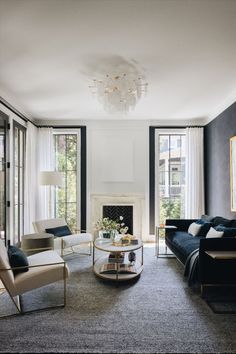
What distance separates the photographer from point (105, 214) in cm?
A: 646

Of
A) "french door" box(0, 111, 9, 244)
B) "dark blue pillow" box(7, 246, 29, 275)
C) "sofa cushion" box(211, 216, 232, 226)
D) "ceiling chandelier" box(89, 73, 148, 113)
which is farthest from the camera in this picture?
"french door" box(0, 111, 9, 244)

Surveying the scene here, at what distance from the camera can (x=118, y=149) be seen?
643 cm

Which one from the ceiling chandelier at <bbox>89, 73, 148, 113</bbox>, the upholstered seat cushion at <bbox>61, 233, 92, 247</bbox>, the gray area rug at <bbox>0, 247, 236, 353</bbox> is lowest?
the gray area rug at <bbox>0, 247, 236, 353</bbox>

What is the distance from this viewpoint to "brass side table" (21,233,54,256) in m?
3.98

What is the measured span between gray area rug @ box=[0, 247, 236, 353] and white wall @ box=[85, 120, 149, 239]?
120 inches

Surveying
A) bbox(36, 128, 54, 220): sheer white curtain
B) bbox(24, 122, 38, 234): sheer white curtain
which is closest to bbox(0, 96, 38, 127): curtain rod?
bbox(24, 122, 38, 234): sheer white curtain

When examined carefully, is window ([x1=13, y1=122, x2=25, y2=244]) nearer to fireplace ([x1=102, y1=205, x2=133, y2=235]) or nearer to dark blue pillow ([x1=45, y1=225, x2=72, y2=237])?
dark blue pillow ([x1=45, y1=225, x2=72, y2=237])

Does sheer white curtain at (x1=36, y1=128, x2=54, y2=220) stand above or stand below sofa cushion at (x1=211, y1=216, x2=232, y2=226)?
above

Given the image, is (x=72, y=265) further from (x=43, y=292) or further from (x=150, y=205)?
(x=150, y=205)

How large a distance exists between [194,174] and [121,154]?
1833 mm

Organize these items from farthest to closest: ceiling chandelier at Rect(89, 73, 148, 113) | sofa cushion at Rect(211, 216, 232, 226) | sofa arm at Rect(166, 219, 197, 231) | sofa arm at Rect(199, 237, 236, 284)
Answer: sofa arm at Rect(166, 219, 197, 231) < sofa cushion at Rect(211, 216, 232, 226) < ceiling chandelier at Rect(89, 73, 148, 113) < sofa arm at Rect(199, 237, 236, 284)

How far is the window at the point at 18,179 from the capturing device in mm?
5219

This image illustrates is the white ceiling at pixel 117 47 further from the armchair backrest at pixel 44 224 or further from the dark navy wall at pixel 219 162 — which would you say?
the armchair backrest at pixel 44 224

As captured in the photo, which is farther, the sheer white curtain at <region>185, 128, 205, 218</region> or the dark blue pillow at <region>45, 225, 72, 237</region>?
the sheer white curtain at <region>185, 128, 205, 218</region>
